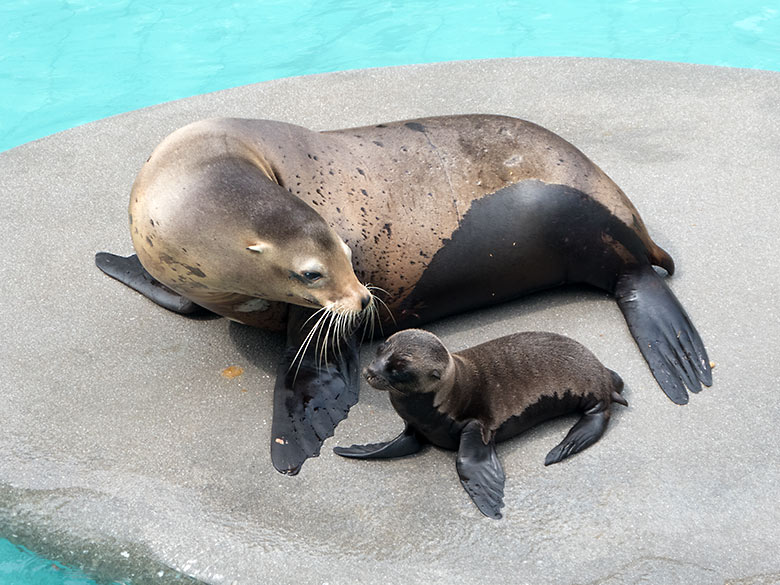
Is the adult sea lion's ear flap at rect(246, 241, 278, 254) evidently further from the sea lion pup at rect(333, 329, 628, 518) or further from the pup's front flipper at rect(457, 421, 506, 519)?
the pup's front flipper at rect(457, 421, 506, 519)

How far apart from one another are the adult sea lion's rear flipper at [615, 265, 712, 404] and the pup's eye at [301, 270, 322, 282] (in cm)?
141

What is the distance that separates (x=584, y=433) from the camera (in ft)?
11.0

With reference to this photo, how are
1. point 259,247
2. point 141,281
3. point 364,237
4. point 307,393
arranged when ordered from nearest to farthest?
point 259,247 → point 307,393 → point 364,237 → point 141,281

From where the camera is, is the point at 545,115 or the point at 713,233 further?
the point at 545,115

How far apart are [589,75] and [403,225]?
294 centimetres

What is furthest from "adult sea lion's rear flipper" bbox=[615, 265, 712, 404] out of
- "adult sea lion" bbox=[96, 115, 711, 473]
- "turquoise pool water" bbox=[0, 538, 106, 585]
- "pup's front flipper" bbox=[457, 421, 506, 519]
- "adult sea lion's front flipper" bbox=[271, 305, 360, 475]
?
"turquoise pool water" bbox=[0, 538, 106, 585]

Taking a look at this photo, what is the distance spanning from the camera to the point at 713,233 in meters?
4.58

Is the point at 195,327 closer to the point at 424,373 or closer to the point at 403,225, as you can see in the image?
the point at 403,225

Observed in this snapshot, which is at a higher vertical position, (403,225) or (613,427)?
(403,225)

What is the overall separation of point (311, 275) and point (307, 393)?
1.71ft

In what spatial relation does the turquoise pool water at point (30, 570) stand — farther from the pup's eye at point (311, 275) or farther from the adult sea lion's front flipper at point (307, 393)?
the pup's eye at point (311, 275)

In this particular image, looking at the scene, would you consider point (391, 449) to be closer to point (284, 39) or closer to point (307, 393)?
point (307, 393)

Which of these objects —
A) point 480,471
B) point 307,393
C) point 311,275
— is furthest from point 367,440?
point 311,275

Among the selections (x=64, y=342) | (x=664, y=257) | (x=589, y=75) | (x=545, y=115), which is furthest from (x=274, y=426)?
(x=589, y=75)
